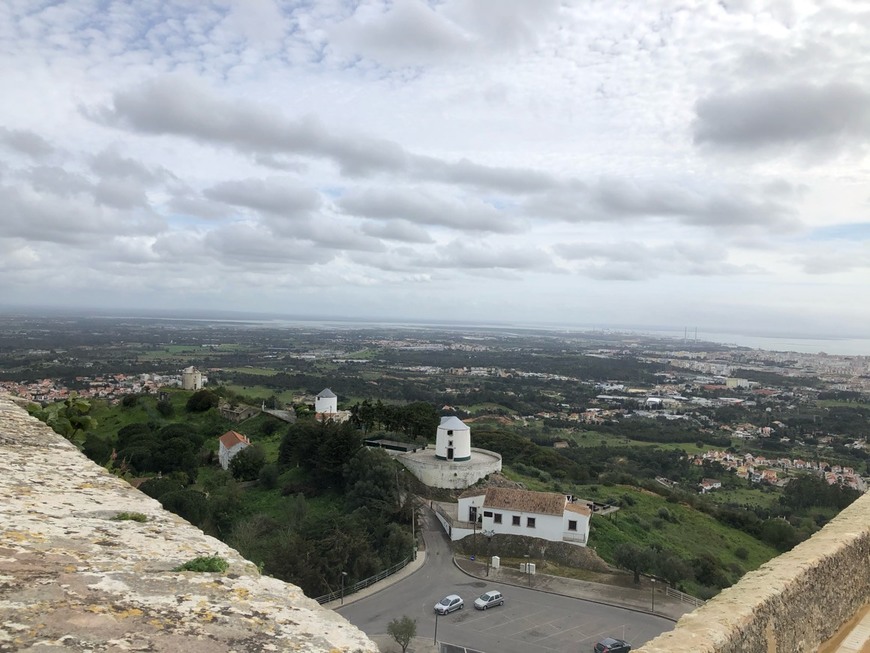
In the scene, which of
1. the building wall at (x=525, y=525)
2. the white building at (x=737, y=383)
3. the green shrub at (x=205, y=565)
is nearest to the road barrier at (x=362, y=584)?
the building wall at (x=525, y=525)

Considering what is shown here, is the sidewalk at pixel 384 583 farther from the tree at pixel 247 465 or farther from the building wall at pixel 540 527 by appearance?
the tree at pixel 247 465

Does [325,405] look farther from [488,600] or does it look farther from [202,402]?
[488,600]

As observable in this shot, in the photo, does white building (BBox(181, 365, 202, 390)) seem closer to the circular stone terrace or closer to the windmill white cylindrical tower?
the circular stone terrace

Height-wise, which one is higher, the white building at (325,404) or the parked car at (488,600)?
the white building at (325,404)

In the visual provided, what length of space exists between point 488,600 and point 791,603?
15.2 meters

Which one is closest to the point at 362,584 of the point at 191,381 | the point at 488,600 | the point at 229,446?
the point at 488,600

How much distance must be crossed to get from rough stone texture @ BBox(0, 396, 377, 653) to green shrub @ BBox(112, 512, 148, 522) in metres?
0.07

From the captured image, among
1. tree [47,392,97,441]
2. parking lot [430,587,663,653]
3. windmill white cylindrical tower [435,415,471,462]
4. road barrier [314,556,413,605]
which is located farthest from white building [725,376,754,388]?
tree [47,392,97,441]

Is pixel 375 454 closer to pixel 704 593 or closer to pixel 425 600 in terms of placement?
pixel 425 600

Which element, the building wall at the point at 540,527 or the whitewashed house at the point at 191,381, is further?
the whitewashed house at the point at 191,381

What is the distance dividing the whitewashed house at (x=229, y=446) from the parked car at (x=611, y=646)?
21411 millimetres

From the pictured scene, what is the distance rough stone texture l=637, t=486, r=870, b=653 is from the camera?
3.58 m

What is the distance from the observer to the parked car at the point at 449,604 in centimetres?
1731

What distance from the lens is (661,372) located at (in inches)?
5531
